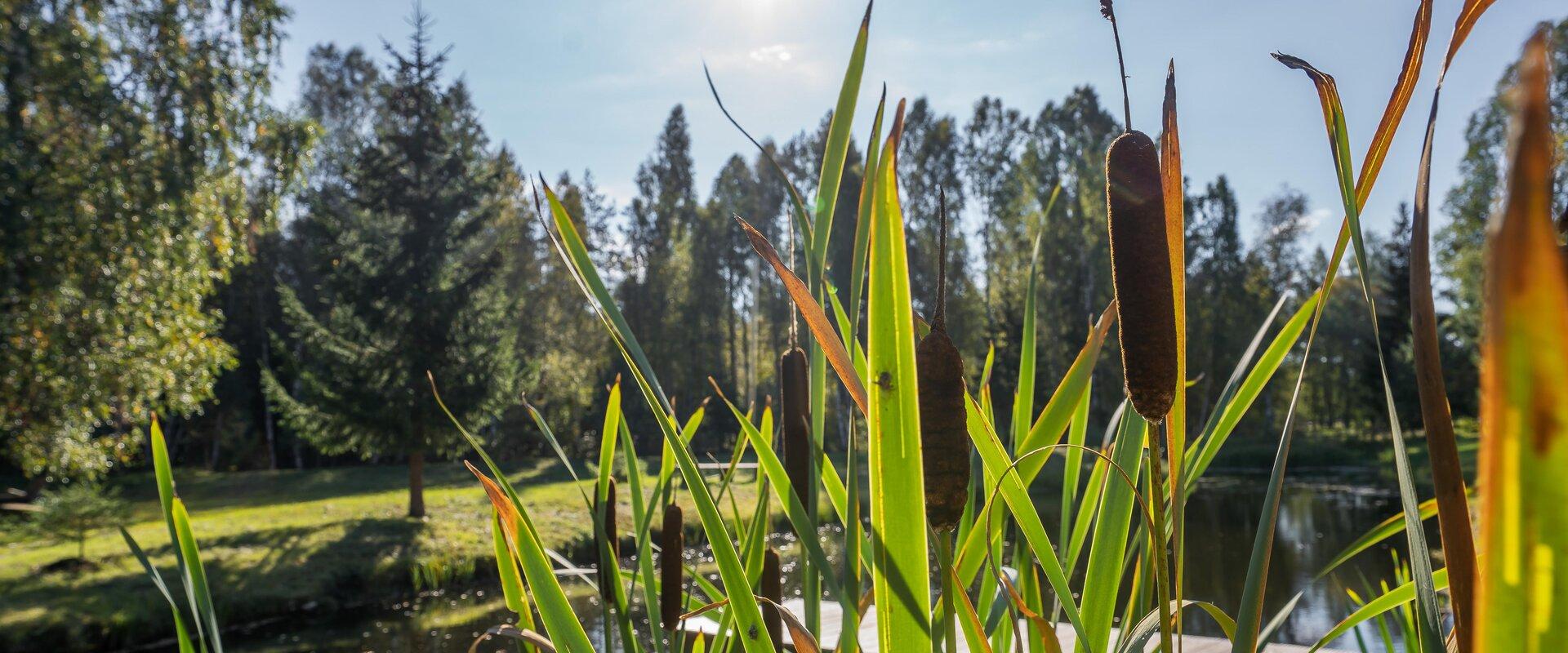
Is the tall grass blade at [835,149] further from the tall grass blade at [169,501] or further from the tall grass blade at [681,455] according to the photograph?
the tall grass blade at [169,501]

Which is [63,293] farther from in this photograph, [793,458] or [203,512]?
[793,458]

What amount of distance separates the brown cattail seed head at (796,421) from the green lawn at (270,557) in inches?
336

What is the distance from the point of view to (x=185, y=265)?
991 centimetres

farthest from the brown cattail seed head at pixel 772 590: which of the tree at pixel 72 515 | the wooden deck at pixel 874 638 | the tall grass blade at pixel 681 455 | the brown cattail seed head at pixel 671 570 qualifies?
the tree at pixel 72 515

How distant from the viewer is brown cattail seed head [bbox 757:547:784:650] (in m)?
0.99

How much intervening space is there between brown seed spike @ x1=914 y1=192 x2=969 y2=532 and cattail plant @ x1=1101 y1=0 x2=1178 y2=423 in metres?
0.10

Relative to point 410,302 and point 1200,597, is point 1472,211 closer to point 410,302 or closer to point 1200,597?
point 1200,597

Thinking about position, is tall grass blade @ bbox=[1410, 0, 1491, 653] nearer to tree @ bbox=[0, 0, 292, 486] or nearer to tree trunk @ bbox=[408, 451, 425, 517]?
tree @ bbox=[0, 0, 292, 486]

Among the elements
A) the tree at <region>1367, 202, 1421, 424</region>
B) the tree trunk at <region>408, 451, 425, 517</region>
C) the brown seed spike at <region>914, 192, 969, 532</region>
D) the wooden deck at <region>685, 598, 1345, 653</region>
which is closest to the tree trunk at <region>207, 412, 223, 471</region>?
the tree trunk at <region>408, 451, 425, 517</region>

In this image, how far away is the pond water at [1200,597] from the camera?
7.60 meters

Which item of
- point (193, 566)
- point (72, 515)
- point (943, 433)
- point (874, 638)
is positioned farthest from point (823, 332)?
point (72, 515)

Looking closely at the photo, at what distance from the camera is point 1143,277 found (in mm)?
495

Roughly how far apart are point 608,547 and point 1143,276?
702mm

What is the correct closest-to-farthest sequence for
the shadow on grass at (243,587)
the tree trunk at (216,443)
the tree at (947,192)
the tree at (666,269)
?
the shadow on grass at (243,587) → the tree trunk at (216,443) → the tree at (947,192) → the tree at (666,269)
